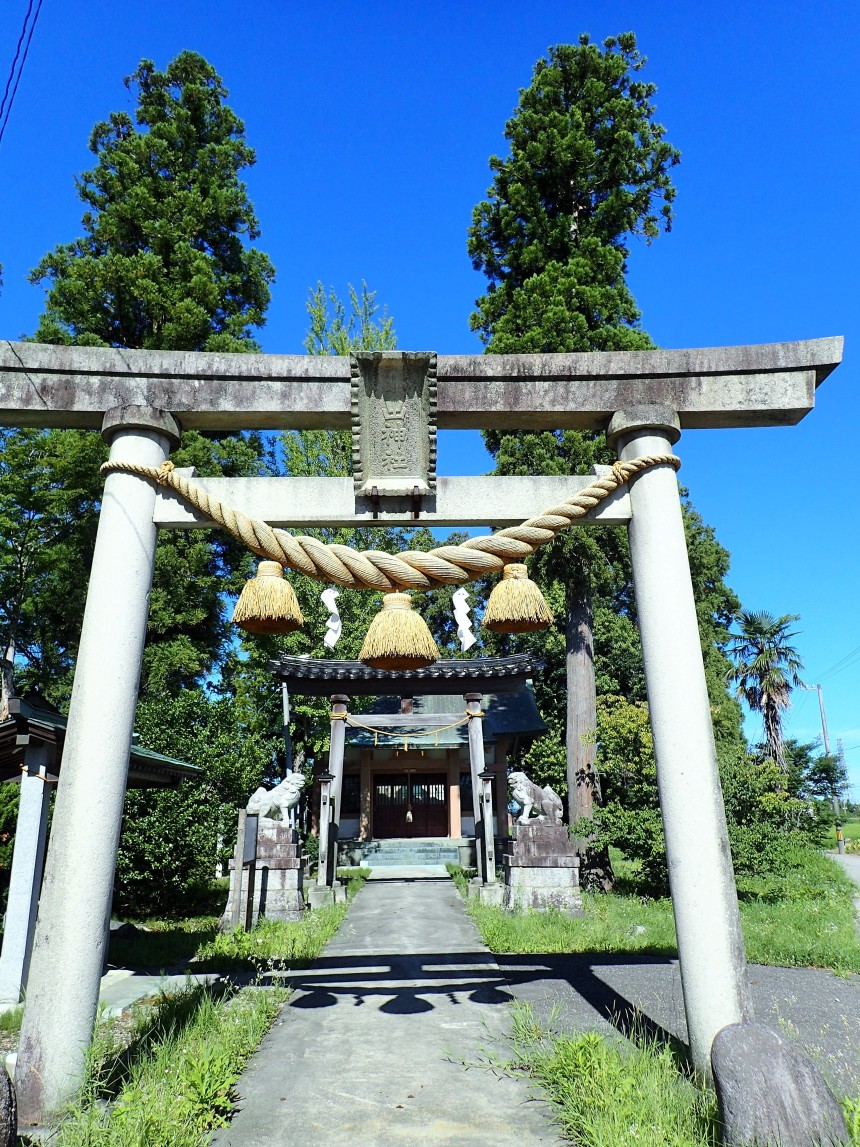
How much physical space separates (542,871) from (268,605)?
8.38 m

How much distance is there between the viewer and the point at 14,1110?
8.67 feet

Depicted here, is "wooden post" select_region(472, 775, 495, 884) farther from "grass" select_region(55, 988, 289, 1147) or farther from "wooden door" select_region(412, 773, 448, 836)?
"wooden door" select_region(412, 773, 448, 836)

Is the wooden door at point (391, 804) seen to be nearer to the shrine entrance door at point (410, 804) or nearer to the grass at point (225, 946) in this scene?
the shrine entrance door at point (410, 804)

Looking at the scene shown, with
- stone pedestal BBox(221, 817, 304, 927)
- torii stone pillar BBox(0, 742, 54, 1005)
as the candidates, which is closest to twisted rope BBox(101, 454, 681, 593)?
torii stone pillar BBox(0, 742, 54, 1005)

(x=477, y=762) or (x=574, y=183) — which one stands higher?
(x=574, y=183)

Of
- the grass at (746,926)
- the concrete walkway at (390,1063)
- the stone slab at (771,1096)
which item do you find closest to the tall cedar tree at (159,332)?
the grass at (746,926)

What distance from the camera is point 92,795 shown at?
3607 millimetres

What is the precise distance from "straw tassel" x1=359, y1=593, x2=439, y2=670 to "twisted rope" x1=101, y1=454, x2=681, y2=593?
0.18 meters

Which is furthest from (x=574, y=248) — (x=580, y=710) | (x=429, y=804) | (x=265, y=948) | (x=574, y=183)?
(x=429, y=804)

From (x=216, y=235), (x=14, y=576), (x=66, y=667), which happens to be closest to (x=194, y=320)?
(x=216, y=235)

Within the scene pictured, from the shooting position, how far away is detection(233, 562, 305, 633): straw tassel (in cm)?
387

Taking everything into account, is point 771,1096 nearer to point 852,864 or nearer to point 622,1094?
point 622,1094

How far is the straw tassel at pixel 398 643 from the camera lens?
142 inches

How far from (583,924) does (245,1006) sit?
524 centimetres
